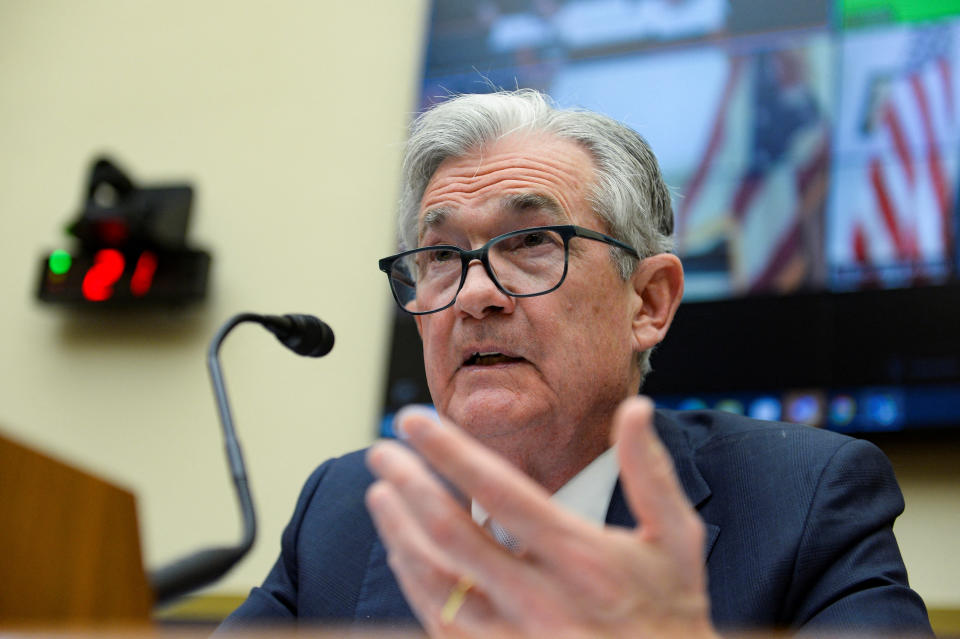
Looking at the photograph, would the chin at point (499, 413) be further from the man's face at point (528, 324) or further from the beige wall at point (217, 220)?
the beige wall at point (217, 220)

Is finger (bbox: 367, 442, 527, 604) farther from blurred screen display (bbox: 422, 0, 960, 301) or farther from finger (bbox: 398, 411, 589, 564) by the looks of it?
blurred screen display (bbox: 422, 0, 960, 301)

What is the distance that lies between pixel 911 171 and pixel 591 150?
0.88 metres

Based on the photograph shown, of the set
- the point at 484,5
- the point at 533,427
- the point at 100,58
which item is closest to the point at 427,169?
the point at 533,427

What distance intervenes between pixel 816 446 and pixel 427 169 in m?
0.74

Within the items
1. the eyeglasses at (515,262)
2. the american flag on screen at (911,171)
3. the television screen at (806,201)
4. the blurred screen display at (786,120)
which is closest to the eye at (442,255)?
the eyeglasses at (515,262)

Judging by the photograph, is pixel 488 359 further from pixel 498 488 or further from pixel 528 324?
pixel 498 488

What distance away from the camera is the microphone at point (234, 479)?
0.88 m

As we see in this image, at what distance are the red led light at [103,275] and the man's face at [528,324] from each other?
1535mm

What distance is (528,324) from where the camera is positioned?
4.44 ft

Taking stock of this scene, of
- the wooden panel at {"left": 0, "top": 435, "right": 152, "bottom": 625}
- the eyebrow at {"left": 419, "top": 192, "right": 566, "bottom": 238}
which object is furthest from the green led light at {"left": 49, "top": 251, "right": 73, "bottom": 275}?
the wooden panel at {"left": 0, "top": 435, "right": 152, "bottom": 625}

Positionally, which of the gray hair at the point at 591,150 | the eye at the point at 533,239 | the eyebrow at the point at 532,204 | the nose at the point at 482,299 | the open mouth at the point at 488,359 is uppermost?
the gray hair at the point at 591,150

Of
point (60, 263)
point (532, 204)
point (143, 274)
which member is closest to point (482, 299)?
point (532, 204)

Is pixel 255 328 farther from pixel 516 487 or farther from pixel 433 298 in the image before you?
pixel 516 487

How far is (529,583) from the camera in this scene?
2.12 ft
